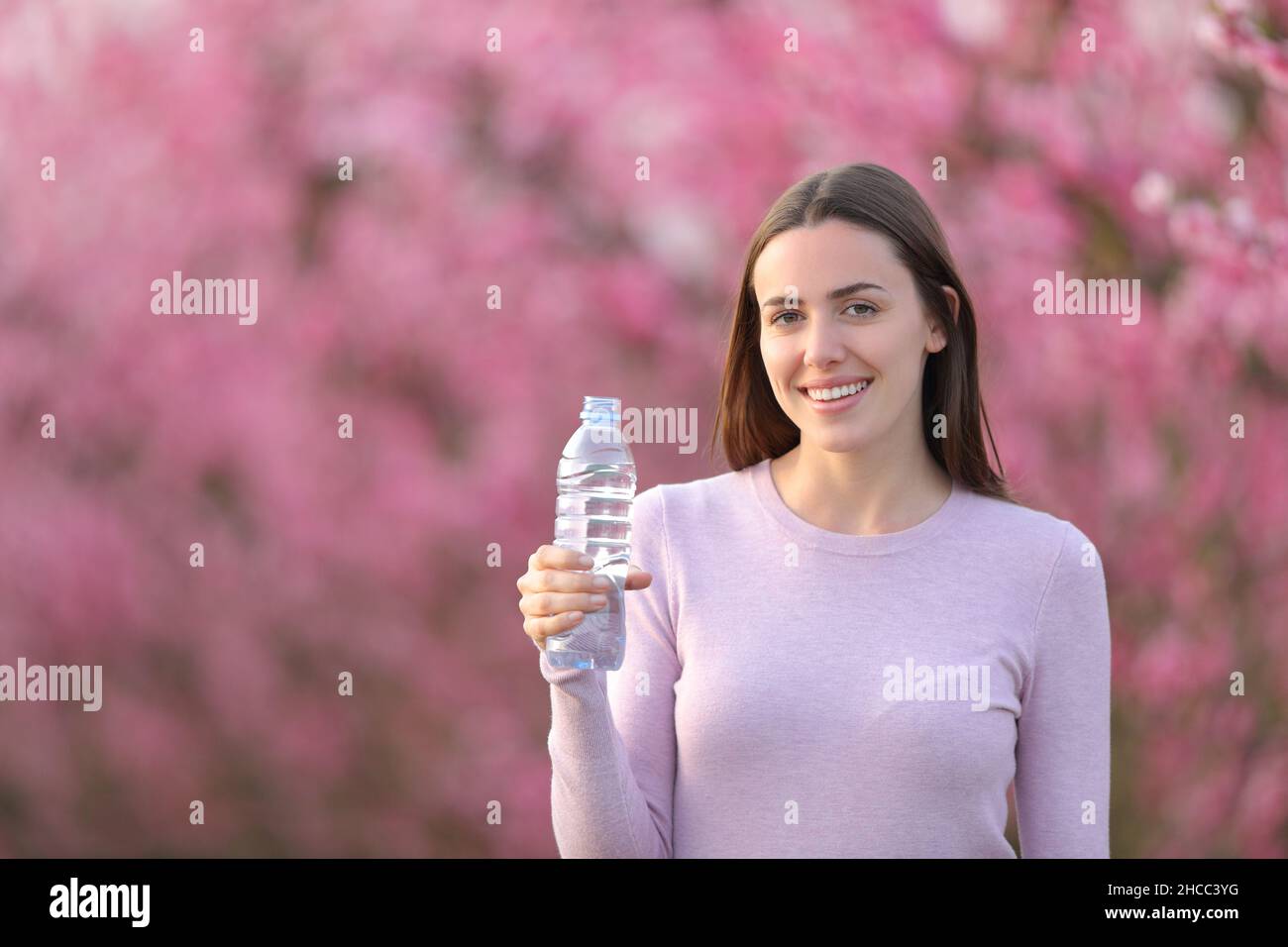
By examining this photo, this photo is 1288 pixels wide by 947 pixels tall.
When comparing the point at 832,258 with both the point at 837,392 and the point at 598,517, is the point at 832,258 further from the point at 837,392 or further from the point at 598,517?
the point at 598,517

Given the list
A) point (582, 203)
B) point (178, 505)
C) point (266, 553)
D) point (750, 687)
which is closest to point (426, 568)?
point (266, 553)

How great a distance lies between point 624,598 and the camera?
1.83 metres

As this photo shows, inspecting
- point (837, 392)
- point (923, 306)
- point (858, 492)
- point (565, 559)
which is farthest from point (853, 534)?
point (565, 559)

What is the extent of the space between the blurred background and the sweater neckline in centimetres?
134

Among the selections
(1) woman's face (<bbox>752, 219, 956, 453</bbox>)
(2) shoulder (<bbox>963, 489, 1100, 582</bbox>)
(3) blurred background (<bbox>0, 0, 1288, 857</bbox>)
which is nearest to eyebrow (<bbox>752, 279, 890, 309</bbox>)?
(1) woman's face (<bbox>752, 219, 956, 453</bbox>)

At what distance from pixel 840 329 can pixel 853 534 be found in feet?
0.95

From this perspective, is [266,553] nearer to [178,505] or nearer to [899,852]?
[178,505]

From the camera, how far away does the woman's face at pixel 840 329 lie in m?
1.75

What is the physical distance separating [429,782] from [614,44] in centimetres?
A: 187

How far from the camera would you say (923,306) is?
1.85 meters

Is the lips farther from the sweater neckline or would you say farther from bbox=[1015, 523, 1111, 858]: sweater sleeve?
bbox=[1015, 523, 1111, 858]: sweater sleeve

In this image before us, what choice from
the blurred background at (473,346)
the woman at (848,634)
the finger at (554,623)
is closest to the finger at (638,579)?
the woman at (848,634)

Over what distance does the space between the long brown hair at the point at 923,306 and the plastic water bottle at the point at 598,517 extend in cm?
17

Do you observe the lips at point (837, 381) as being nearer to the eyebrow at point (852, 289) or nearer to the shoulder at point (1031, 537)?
the eyebrow at point (852, 289)
